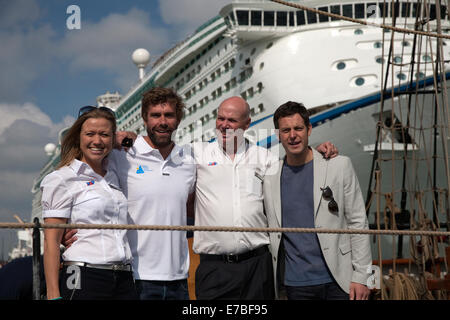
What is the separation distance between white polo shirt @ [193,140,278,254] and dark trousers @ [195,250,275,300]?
8 centimetres

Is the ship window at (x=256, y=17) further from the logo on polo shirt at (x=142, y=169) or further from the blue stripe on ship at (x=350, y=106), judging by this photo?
the logo on polo shirt at (x=142, y=169)

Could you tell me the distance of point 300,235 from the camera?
10.4ft

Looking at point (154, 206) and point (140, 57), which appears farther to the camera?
point (140, 57)

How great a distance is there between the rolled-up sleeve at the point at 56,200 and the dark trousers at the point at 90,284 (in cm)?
27

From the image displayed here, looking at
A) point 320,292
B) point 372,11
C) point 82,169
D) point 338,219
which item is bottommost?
point 320,292

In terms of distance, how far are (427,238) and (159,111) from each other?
17.2 ft

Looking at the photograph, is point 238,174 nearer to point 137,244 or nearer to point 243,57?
point 137,244

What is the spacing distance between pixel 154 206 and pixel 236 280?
24.6 inches

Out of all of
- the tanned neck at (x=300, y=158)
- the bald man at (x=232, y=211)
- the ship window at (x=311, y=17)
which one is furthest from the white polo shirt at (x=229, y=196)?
the ship window at (x=311, y=17)

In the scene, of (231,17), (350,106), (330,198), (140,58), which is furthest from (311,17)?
(140,58)

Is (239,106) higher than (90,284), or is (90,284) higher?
(239,106)

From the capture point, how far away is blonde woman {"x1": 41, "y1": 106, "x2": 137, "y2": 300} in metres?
2.54

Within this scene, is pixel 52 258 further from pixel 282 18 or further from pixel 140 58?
pixel 140 58

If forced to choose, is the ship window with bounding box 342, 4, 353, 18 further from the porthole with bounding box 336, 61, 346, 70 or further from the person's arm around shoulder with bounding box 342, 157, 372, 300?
the person's arm around shoulder with bounding box 342, 157, 372, 300
